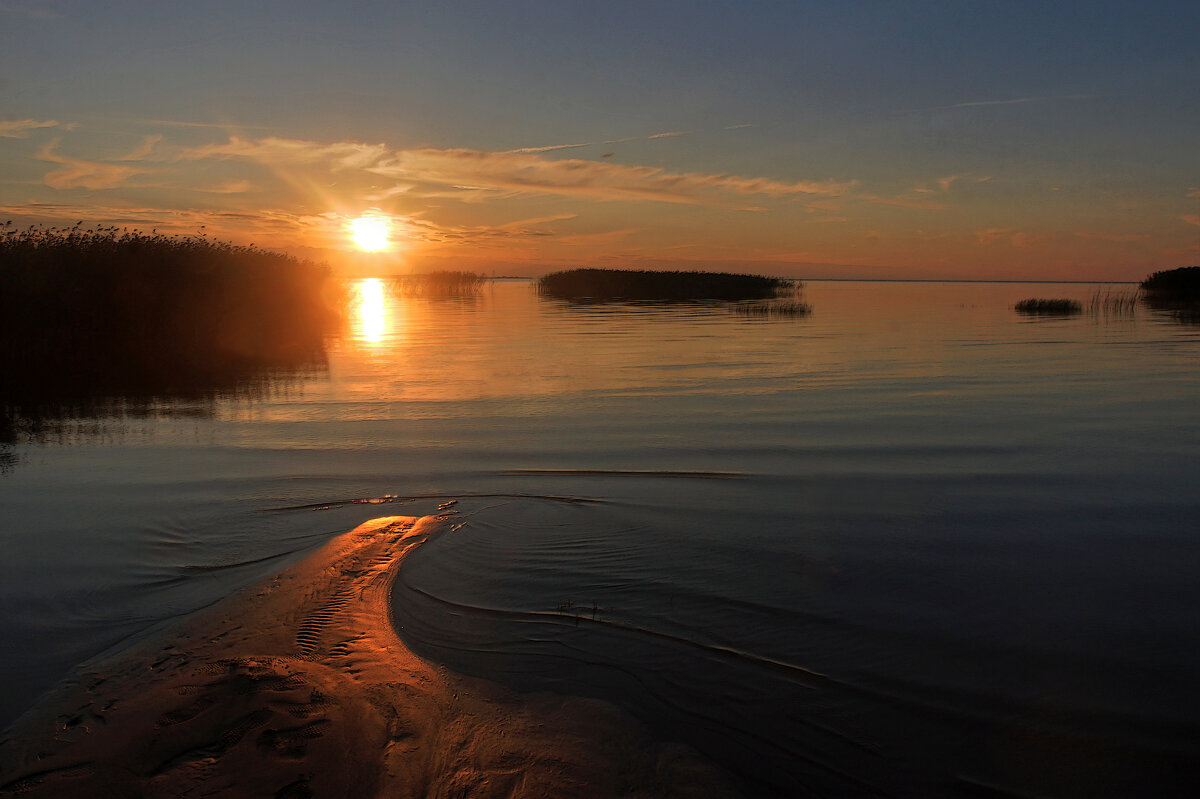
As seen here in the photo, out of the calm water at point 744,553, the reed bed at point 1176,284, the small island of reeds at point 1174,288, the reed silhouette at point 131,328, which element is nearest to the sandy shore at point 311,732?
the calm water at point 744,553

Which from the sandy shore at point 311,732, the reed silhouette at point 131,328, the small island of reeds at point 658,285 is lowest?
the sandy shore at point 311,732

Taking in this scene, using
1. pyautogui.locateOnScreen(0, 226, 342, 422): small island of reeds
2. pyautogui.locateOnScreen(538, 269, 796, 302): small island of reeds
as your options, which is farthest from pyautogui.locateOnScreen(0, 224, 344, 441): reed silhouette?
pyautogui.locateOnScreen(538, 269, 796, 302): small island of reeds

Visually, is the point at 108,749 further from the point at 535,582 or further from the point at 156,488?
the point at 156,488

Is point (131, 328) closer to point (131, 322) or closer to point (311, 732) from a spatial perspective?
point (131, 322)

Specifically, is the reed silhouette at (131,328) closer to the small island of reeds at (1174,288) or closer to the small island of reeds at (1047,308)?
the small island of reeds at (1047,308)

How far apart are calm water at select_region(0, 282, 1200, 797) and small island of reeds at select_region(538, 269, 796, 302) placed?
68.4 metres

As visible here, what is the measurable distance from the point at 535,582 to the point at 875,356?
20521mm

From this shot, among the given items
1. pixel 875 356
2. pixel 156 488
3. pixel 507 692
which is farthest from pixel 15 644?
pixel 875 356

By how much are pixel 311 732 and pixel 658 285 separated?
83.9m

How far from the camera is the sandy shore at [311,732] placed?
371cm

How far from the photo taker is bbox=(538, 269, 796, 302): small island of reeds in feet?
278

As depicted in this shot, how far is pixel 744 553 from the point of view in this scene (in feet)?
23.5

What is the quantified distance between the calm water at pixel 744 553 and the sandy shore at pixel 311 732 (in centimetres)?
31

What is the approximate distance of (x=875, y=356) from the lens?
2423cm
